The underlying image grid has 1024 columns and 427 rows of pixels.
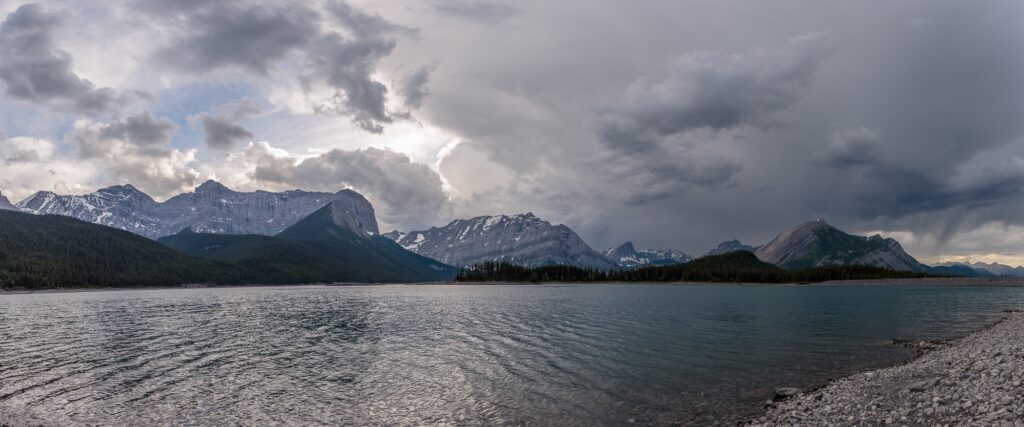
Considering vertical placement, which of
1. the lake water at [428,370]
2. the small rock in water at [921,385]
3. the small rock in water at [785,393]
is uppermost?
the small rock in water at [921,385]

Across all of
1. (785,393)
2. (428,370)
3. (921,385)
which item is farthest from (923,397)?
(428,370)

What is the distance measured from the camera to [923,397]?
80.5 ft

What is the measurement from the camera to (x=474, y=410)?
29.4 metres

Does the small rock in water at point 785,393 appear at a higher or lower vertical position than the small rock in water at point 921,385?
lower

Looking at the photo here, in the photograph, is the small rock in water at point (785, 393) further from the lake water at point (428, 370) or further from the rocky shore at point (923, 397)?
the lake water at point (428, 370)

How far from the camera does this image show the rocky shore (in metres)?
20.2

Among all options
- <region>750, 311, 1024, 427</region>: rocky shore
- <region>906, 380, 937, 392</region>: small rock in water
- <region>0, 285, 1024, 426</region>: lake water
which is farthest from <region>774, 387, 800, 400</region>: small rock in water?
<region>906, 380, 937, 392</region>: small rock in water

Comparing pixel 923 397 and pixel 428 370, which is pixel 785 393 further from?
pixel 428 370

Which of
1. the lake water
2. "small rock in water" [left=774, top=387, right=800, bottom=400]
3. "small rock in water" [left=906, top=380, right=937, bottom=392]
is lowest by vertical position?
the lake water

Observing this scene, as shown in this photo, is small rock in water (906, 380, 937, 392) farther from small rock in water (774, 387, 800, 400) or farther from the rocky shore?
small rock in water (774, 387, 800, 400)

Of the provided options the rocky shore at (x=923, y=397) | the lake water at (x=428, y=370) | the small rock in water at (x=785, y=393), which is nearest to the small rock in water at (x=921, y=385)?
the rocky shore at (x=923, y=397)

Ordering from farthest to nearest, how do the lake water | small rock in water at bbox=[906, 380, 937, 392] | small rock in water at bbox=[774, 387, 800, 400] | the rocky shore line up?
small rock in water at bbox=[774, 387, 800, 400] → the lake water → small rock in water at bbox=[906, 380, 937, 392] → the rocky shore

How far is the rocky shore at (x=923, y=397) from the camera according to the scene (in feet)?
66.3

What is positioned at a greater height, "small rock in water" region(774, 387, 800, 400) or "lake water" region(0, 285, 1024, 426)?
"small rock in water" region(774, 387, 800, 400)
